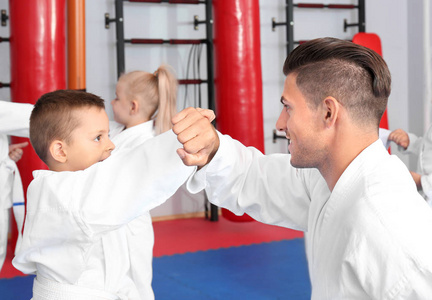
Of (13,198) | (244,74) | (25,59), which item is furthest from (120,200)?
(244,74)

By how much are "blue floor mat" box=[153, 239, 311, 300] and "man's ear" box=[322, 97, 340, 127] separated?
2.07 metres

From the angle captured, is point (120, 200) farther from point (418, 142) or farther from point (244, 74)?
point (244, 74)

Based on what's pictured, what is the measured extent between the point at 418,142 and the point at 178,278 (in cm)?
181

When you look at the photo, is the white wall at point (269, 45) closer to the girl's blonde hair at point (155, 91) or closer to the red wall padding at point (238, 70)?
the red wall padding at point (238, 70)

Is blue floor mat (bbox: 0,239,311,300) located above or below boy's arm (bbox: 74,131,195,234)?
below

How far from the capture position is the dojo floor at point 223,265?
11.2 feet

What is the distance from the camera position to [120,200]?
4.65 ft

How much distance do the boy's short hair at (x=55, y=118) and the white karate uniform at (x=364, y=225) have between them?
43 cm

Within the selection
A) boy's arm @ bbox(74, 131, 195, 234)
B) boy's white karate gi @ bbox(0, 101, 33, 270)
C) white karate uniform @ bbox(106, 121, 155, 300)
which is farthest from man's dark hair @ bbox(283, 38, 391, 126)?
boy's white karate gi @ bbox(0, 101, 33, 270)

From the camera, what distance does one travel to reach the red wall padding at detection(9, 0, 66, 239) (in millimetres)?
3906

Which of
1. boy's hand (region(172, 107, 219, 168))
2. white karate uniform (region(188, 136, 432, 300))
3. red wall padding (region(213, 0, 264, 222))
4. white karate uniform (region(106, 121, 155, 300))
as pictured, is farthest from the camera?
red wall padding (region(213, 0, 264, 222))

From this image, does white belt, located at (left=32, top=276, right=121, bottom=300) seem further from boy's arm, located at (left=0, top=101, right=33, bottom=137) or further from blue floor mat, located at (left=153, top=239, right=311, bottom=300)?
blue floor mat, located at (left=153, top=239, right=311, bottom=300)

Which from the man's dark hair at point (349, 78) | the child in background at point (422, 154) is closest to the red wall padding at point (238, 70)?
the child in background at point (422, 154)

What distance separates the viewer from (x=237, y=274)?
3.73m
